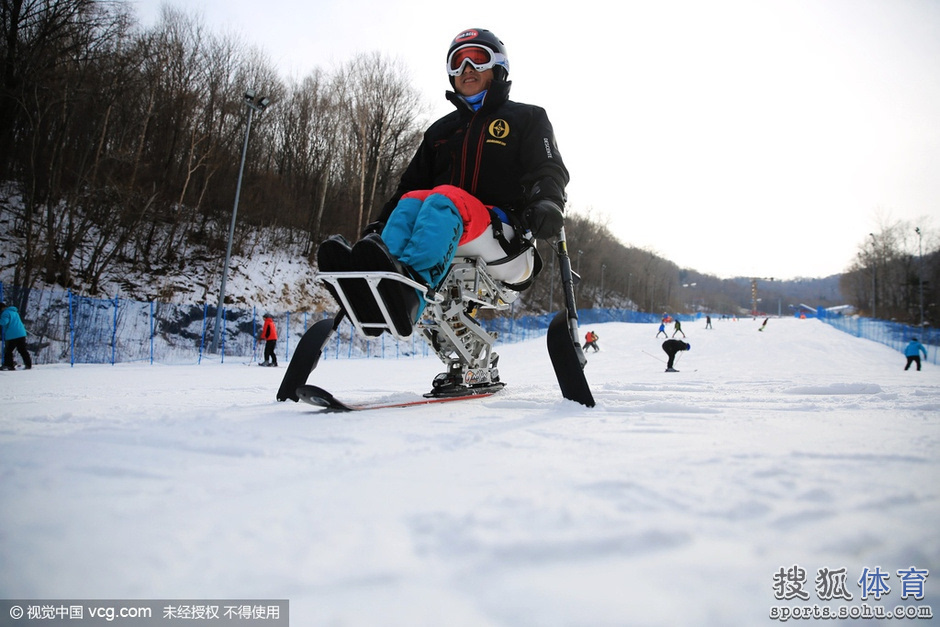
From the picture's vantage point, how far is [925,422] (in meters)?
1.57

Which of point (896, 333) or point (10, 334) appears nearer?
point (10, 334)

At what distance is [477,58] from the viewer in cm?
312

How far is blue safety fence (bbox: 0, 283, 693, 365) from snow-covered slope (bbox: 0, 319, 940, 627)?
27.4 ft

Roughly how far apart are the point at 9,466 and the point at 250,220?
26.4 metres

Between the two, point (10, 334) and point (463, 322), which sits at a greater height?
point (463, 322)

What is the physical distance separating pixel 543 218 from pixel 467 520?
2131 mm

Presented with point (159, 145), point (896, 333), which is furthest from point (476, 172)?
point (896, 333)

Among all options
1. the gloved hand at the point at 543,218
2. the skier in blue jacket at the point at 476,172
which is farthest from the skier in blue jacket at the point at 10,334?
the gloved hand at the point at 543,218

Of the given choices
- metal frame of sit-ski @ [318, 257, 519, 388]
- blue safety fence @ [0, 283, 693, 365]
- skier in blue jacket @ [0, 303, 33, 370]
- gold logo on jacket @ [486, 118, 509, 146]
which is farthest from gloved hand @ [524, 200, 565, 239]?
skier in blue jacket @ [0, 303, 33, 370]

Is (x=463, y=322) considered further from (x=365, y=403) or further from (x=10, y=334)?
(x=10, y=334)

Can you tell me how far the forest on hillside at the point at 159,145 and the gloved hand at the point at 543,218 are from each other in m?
13.9

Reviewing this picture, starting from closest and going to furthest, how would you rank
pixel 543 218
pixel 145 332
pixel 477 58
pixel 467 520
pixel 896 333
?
pixel 467 520 → pixel 543 218 → pixel 477 58 → pixel 145 332 → pixel 896 333

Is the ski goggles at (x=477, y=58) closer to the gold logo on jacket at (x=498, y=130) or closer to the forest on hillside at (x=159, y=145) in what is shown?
the gold logo on jacket at (x=498, y=130)

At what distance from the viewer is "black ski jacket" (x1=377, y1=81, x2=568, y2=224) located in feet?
9.62
